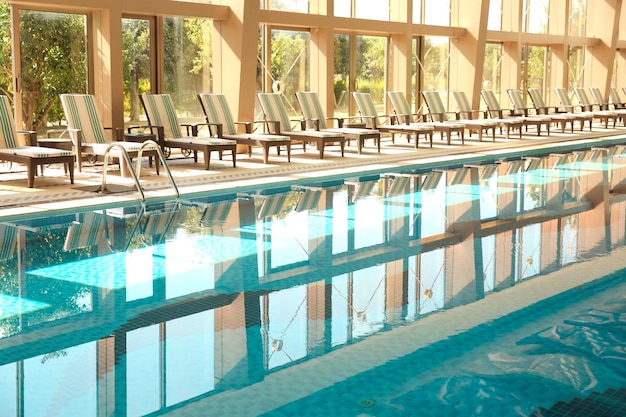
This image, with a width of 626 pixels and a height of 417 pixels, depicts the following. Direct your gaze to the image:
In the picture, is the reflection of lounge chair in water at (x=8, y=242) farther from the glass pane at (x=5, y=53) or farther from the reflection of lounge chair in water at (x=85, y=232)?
the glass pane at (x=5, y=53)

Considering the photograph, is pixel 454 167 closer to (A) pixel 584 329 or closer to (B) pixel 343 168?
(B) pixel 343 168

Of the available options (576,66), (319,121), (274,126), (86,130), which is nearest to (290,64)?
(319,121)

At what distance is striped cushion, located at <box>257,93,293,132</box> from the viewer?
42.2 feet

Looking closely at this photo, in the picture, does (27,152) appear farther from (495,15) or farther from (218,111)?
(495,15)

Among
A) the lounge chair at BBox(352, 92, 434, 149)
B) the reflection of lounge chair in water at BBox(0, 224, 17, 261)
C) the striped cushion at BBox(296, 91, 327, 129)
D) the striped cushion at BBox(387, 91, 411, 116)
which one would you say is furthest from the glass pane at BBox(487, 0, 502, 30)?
the reflection of lounge chair in water at BBox(0, 224, 17, 261)

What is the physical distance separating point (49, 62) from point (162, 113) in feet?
5.59

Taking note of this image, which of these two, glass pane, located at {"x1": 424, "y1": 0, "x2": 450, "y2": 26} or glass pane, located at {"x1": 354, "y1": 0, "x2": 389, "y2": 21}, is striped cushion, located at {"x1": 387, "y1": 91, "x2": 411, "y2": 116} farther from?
glass pane, located at {"x1": 424, "y1": 0, "x2": 450, "y2": 26}

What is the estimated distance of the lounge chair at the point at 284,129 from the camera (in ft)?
40.7

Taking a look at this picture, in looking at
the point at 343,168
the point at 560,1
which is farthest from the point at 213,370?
the point at 560,1

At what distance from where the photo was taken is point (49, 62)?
11375mm

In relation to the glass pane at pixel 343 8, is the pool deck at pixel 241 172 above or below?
below

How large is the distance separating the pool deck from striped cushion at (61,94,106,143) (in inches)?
19.6

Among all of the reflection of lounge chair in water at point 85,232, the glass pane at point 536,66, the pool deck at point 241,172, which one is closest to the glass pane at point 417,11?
the pool deck at point 241,172

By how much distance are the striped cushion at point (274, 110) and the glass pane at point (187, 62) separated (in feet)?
4.15
